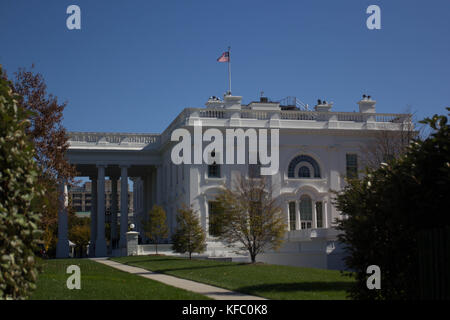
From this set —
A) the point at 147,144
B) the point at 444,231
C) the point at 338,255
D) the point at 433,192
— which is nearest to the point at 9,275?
the point at 444,231

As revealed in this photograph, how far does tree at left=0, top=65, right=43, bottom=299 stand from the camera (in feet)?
28.2

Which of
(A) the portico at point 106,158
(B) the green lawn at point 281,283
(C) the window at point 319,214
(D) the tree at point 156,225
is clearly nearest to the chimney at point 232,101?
(D) the tree at point 156,225

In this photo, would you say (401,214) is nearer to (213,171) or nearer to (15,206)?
(15,206)

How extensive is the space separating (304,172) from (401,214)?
41.6 m

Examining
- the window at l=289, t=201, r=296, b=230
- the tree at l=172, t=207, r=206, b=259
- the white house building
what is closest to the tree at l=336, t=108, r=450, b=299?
the tree at l=172, t=207, r=206, b=259

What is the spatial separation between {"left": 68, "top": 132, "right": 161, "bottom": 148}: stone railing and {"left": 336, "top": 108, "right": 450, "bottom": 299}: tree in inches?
1864

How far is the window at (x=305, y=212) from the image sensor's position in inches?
2062

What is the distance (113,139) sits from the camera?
6009 cm

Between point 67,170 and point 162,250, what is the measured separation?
22111 mm

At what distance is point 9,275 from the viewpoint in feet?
28.0

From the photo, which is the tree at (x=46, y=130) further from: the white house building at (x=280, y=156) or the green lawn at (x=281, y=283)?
the white house building at (x=280, y=156)

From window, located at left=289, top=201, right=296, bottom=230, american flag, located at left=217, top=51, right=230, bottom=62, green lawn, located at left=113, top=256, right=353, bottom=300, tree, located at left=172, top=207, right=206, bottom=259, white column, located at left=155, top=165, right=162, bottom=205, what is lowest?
green lawn, located at left=113, top=256, right=353, bottom=300

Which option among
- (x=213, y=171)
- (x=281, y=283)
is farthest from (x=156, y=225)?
(x=281, y=283)

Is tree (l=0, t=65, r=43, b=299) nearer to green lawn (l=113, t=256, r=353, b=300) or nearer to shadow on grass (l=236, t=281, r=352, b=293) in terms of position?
green lawn (l=113, t=256, r=353, b=300)
